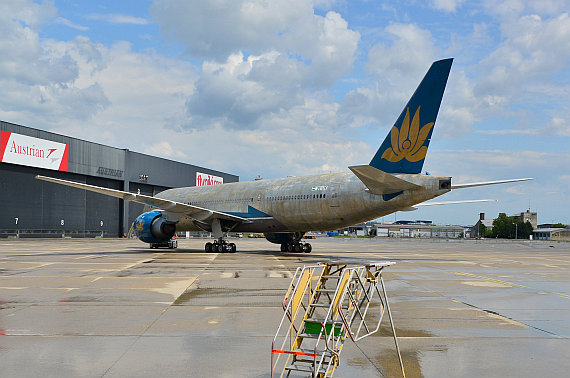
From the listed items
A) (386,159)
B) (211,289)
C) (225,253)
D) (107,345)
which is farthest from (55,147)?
(107,345)

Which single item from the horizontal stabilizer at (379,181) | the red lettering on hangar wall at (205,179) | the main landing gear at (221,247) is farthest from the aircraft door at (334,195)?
the red lettering on hangar wall at (205,179)

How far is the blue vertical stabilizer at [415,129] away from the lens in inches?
872

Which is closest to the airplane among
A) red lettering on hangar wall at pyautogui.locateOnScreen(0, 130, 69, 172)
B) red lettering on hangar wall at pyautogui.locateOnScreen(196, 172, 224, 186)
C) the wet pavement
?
the wet pavement

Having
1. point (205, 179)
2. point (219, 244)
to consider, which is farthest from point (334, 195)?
point (205, 179)

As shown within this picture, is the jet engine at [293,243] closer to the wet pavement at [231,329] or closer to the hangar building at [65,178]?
the wet pavement at [231,329]

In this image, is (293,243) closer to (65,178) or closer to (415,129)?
(415,129)

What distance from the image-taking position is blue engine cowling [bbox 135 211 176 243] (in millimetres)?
36219

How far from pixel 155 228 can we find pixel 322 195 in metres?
14.0

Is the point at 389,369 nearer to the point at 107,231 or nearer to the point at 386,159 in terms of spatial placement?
the point at 386,159

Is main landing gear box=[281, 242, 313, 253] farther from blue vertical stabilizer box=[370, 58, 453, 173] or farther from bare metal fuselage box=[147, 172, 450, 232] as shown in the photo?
blue vertical stabilizer box=[370, 58, 453, 173]

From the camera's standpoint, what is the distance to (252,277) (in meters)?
17.1

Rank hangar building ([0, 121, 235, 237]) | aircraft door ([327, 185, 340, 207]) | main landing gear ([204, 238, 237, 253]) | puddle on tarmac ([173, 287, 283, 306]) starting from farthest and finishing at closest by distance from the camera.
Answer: hangar building ([0, 121, 235, 237])
main landing gear ([204, 238, 237, 253])
aircraft door ([327, 185, 340, 207])
puddle on tarmac ([173, 287, 283, 306])

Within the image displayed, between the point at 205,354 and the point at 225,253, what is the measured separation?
25.7m

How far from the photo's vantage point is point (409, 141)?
23281mm
